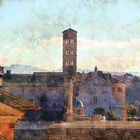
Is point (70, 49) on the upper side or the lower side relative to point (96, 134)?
upper

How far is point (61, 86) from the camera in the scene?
64.4m

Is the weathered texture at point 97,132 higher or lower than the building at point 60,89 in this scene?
lower

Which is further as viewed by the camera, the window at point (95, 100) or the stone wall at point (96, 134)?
the window at point (95, 100)

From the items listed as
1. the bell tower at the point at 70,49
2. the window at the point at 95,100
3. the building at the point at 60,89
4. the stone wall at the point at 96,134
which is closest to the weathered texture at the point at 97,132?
the stone wall at the point at 96,134

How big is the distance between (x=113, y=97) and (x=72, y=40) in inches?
489

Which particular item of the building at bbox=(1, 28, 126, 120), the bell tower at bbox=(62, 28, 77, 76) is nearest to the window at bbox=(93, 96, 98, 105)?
the building at bbox=(1, 28, 126, 120)

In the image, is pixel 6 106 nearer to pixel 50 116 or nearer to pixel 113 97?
pixel 50 116

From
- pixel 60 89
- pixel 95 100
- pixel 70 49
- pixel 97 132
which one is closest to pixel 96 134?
pixel 97 132

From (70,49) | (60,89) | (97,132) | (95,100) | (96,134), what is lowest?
(96,134)

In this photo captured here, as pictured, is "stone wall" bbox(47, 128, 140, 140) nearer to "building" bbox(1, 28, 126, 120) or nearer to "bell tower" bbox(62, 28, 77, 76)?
"building" bbox(1, 28, 126, 120)

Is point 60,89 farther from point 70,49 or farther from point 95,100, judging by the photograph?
point 70,49

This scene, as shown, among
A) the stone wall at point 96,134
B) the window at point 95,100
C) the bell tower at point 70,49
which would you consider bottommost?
the stone wall at point 96,134

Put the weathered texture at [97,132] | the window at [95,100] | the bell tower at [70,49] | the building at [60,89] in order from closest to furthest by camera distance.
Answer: the weathered texture at [97,132], the building at [60,89], the window at [95,100], the bell tower at [70,49]

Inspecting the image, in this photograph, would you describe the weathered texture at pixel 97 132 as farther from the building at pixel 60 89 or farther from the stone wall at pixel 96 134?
the building at pixel 60 89
